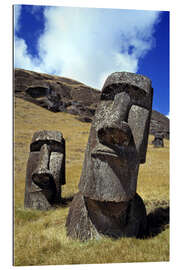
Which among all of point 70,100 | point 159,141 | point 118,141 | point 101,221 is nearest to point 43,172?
point 101,221

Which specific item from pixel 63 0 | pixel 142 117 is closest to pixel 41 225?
pixel 142 117

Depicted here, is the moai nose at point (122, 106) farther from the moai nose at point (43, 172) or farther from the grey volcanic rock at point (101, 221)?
the moai nose at point (43, 172)

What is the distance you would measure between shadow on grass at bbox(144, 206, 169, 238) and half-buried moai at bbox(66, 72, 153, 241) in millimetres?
189

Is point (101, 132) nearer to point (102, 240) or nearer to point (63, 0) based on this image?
point (102, 240)

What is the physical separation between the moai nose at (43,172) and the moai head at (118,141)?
1.99 m

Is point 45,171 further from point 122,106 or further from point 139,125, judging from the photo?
point 122,106

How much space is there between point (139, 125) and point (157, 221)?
6.18 feet

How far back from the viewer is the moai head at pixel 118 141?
337 centimetres

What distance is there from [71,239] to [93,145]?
1.32m

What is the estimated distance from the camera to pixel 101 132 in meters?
3.39

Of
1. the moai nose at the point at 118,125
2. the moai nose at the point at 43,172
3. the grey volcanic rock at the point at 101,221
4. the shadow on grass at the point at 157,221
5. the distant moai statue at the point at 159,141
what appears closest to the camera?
the moai nose at the point at 118,125

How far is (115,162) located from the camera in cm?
340

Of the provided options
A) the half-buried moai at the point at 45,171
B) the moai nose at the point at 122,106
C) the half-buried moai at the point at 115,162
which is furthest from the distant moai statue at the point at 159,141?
the moai nose at the point at 122,106

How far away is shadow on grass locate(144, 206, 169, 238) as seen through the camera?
13.3 feet
